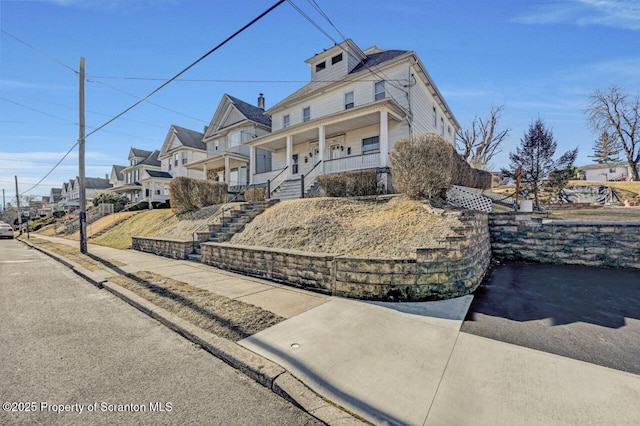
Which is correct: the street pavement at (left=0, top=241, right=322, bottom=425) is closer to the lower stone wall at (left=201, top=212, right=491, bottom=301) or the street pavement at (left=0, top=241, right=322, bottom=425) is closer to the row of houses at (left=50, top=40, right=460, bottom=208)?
the lower stone wall at (left=201, top=212, right=491, bottom=301)

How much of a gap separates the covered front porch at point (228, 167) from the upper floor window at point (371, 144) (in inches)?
423

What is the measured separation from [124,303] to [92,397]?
329 cm

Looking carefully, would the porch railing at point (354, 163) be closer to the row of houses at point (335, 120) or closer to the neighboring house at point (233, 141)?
the row of houses at point (335, 120)

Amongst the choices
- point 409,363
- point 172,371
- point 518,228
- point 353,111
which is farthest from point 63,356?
point 353,111

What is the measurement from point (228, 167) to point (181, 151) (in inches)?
528

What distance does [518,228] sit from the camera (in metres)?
8.10

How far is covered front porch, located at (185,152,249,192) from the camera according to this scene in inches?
888

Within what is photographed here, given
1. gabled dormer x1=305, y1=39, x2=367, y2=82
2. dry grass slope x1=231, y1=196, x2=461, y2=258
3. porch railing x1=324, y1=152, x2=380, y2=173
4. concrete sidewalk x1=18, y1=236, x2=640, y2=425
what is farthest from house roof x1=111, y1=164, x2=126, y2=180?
concrete sidewalk x1=18, y1=236, x2=640, y2=425

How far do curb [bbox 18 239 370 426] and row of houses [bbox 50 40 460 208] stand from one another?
9.05 metres

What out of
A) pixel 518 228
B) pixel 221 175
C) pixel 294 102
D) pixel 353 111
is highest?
pixel 294 102

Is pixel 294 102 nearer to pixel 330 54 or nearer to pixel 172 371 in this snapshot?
pixel 330 54

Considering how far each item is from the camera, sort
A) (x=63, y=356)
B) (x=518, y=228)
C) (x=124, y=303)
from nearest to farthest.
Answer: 1. (x=63, y=356)
2. (x=124, y=303)
3. (x=518, y=228)

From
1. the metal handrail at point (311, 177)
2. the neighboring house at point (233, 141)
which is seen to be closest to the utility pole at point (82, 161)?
the metal handrail at point (311, 177)

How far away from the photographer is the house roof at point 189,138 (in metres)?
32.5
